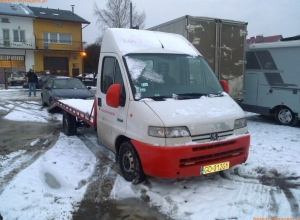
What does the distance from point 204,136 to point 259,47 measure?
6.90m

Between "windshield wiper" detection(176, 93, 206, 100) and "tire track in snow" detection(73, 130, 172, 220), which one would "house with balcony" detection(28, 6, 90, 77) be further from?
"windshield wiper" detection(176, 93, 206, 100)

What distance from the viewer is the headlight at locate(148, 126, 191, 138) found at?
4.07m

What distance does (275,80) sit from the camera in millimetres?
9531

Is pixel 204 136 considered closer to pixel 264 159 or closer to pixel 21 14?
pixel 264 159

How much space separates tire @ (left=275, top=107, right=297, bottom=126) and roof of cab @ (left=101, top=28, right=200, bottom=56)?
538 cm

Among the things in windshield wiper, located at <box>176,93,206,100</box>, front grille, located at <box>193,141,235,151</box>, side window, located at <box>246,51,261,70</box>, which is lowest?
front grille, located at <box>193,141,235,151</box>

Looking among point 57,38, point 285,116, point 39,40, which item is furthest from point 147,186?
point 57,38

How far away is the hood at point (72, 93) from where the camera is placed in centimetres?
1131

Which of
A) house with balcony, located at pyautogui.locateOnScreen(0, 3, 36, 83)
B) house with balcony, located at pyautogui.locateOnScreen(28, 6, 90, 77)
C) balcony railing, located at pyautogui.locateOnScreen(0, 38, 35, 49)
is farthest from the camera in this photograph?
house with balcony, located at pyautogui.locateOnScreen(28, 6, 90, 77)

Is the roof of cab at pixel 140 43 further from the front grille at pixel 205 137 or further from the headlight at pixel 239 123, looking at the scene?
the front grille at pixel 205 137

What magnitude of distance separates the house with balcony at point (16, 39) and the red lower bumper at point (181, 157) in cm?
3672

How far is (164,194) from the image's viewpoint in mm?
4434

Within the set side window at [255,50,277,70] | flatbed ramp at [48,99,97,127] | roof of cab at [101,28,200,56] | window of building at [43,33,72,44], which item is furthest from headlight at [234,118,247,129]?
window of building at [43,33,72,44]

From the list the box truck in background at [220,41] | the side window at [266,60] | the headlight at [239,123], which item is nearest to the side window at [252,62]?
the side window at [266,60]
